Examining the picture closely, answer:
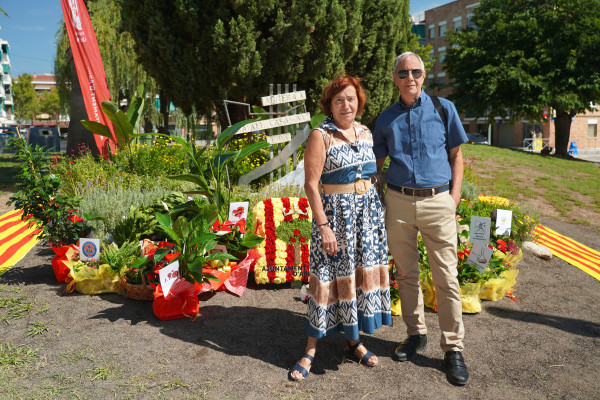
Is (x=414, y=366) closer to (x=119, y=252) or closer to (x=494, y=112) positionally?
(x=119, y=252)

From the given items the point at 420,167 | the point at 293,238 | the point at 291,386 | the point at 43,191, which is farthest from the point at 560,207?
the point at 43,191

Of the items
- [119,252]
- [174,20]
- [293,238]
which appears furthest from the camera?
[174,20]

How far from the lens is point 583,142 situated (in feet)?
130

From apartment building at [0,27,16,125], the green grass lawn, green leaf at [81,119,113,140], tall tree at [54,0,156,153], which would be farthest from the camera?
apartment building at [0,27,16,125]

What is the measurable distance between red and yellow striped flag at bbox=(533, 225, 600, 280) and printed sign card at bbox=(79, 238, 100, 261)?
17.6 feet

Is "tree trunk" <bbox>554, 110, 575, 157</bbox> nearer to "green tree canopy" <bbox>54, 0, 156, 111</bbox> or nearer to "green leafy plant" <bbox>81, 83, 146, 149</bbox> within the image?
"green tree canopy" <bbox>54, 0, 156, 111</bbox>

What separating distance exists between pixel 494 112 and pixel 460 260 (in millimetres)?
19344

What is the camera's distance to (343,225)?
280 centimetres

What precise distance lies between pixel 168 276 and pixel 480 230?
9.17 feet

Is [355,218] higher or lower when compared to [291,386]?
higher

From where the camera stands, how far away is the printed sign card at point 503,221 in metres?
4.70

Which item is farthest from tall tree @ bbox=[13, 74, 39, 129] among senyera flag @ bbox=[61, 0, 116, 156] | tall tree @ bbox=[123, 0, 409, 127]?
senyera flag @ bbox=[61, 0, 116, 156]

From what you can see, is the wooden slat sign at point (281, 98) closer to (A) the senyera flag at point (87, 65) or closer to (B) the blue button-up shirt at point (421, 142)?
(A) the senyera flag at point (87, 65)

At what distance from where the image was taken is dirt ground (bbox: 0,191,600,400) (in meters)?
2.67
